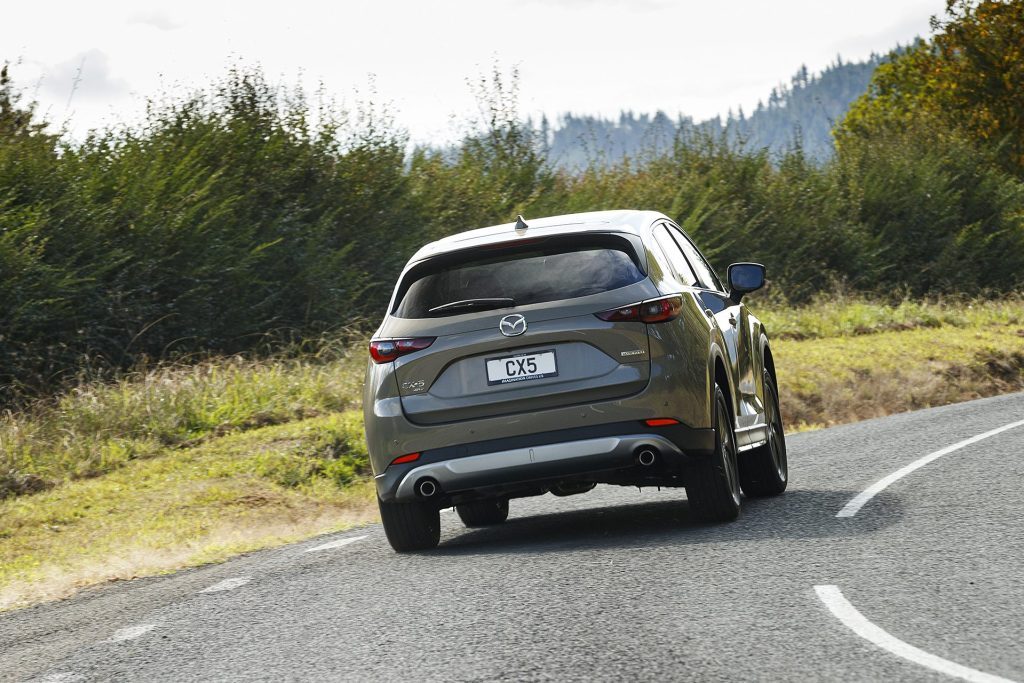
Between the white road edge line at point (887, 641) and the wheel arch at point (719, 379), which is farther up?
the wheel arch at point (719, 379)

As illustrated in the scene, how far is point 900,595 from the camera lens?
602 cm

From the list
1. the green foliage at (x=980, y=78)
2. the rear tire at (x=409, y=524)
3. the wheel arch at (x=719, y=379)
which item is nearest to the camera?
the wheel arch at (x=719, y=379)

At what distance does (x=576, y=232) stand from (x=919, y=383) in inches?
539

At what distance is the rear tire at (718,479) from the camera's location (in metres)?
7.81

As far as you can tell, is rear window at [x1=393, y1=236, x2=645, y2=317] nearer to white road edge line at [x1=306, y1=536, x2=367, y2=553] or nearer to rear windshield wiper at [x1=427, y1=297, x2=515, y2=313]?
rear windshield wiper at [x1=427, y1=297, x2=515, y2=313]

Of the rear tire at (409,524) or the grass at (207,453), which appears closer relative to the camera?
the rear tire at (409,524)

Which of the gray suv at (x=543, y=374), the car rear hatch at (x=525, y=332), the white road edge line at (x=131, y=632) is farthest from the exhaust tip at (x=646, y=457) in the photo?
the white road edge line at (x=131, y=632)

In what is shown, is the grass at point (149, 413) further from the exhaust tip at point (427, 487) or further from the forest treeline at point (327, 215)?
the exhaust tip at point (427, 487)

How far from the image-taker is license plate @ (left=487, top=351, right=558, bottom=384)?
747cm

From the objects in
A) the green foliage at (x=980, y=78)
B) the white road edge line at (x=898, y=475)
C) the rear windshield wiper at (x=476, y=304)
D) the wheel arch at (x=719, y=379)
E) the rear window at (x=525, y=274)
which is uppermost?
the green foliage at (x=980, y=78)

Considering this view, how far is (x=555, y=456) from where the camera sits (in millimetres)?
7438

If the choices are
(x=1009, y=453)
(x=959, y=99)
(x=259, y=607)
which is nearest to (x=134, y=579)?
(x=259, y=607)

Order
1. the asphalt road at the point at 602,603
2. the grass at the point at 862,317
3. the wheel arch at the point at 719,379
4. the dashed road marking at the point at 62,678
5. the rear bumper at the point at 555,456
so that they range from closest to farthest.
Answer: the asphalt road at the point at 602,603 < the dashed road marking at the point at 62,678 < the rear bumper at the point at 555,456 < the wheel arch at the point at 719,379 < the grass at the point at 862,317

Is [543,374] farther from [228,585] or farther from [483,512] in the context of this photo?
[483,512]
